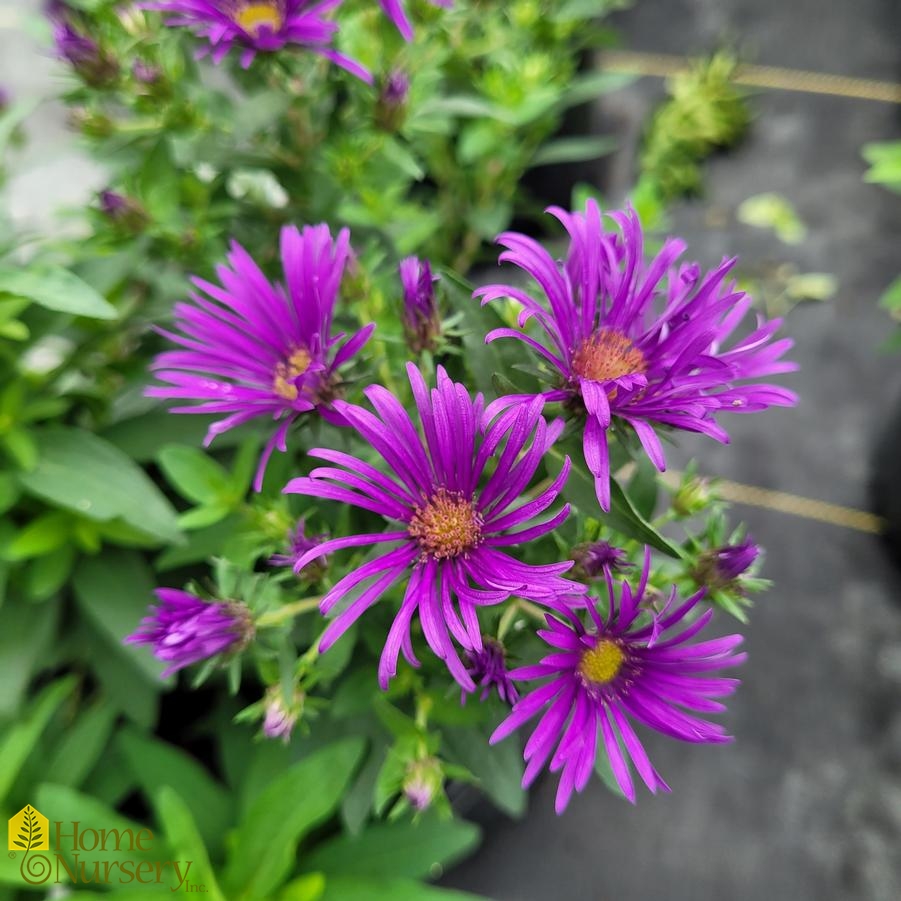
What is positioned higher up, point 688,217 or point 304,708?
point 688,217

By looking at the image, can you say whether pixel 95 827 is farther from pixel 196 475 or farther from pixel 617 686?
pixel 617 686

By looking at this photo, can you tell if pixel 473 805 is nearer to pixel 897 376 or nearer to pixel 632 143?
pixel 897 376

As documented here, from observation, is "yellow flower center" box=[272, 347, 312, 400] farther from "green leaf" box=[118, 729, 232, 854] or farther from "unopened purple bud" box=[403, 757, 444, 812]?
"green leaf" box=[118, 729, 232, 854]

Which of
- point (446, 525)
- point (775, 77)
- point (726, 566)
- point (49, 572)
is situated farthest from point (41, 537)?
point (775, 77)

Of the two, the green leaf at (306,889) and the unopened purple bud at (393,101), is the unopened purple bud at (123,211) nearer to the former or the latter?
the unopened purple bud at (393,101)

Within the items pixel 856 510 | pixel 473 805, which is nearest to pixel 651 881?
pixel 473 805

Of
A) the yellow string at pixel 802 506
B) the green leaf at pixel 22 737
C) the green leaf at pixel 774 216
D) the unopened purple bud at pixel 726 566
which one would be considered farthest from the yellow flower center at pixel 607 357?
the green leaf at pixel 774 216
